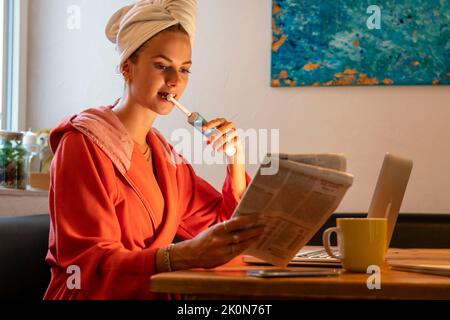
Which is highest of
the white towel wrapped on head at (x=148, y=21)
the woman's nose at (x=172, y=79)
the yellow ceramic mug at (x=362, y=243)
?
the white towel wrapped on head at (x=148, y=21)

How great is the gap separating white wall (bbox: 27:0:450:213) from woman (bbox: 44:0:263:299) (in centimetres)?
95

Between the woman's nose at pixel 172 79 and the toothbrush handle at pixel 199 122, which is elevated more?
the woman's nose at pixel 172 79

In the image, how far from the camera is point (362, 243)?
1.21 m

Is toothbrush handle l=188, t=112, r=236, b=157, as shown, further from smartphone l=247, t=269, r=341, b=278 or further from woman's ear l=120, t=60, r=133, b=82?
smartphone l=247, t=269, r=341, b=278

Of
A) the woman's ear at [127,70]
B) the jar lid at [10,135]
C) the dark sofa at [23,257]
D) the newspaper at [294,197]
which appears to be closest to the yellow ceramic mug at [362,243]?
the newspaper at [294,197]

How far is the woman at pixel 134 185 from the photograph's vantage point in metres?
1.31

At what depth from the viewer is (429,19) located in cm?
273

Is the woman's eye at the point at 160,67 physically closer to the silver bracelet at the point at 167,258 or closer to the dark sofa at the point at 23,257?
the silver bracelet at the point at 167,258

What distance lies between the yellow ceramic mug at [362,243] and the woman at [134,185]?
17 cm

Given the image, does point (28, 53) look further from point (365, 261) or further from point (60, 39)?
point (365, 261)

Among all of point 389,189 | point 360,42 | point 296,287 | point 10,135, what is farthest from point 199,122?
point 360,42

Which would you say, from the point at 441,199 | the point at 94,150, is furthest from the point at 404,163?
the point at 441,199

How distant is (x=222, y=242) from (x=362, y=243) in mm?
245

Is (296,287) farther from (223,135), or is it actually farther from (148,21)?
(148,21)
